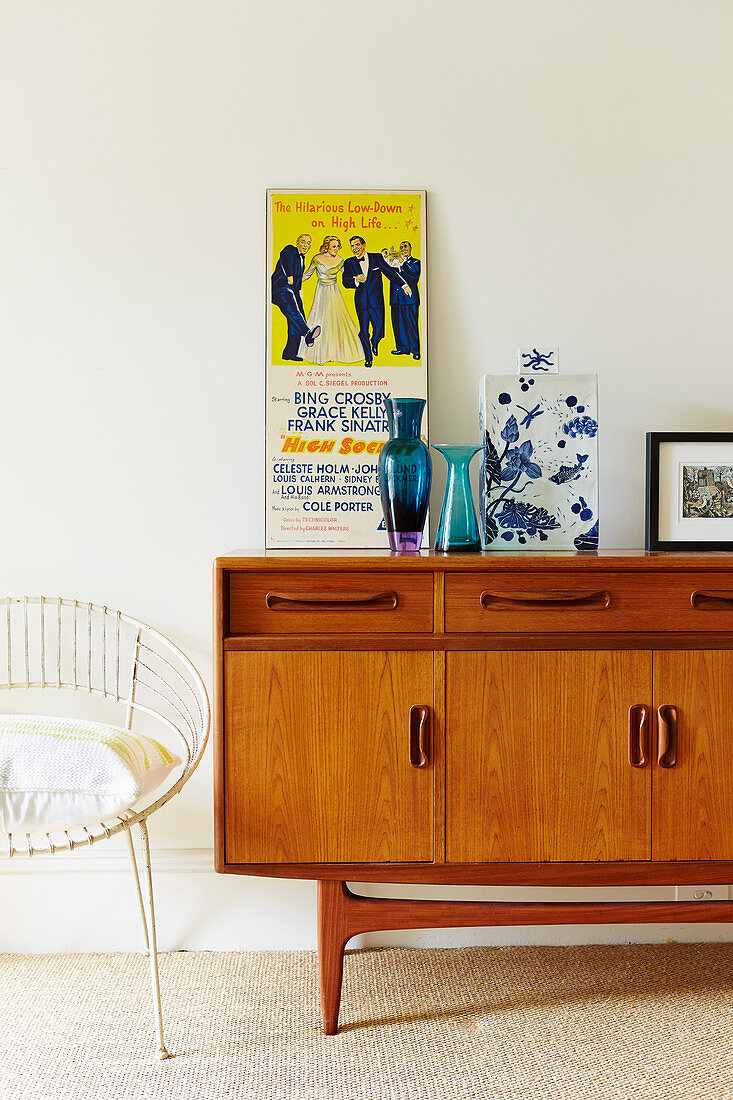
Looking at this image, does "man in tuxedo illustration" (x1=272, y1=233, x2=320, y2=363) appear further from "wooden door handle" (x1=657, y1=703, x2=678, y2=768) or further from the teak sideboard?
"wooden door handle" (x1=657, y1=703, x2=678, y2=768)

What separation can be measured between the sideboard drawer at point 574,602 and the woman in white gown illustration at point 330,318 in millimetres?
684

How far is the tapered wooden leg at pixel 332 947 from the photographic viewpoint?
5.48ft

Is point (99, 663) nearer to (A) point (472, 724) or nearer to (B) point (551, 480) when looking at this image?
(A) point (472, 724)

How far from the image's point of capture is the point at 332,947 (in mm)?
1672

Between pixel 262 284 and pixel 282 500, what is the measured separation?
0.51 metres

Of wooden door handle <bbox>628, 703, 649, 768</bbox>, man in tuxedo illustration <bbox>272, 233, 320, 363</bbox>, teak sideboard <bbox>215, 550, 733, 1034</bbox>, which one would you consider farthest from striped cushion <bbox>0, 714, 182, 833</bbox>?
man in tuxedo illustration <bbox>272, 233, 320, 363</bbox>

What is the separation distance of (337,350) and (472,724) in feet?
3.04

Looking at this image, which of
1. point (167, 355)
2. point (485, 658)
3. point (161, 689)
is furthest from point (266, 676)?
point (167, 355)

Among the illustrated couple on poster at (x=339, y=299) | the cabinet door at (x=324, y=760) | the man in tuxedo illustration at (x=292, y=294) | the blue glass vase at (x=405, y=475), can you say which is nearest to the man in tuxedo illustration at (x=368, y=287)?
the illustrated couple on poster at (x=339, y=299)

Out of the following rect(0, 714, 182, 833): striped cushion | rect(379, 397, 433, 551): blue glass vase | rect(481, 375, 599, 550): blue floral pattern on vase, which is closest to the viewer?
rect(0, 714, 182, 833): striped cushion

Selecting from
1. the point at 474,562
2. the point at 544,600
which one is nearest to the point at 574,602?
the point at 544,600

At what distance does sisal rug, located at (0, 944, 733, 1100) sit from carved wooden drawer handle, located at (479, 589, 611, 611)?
814 mm

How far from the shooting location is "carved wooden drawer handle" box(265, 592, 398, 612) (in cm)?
164

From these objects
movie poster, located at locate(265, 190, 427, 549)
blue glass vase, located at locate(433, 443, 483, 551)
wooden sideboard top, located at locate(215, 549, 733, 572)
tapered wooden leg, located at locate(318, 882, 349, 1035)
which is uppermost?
movie poster, located at locate(265, 190, 427, 549)
